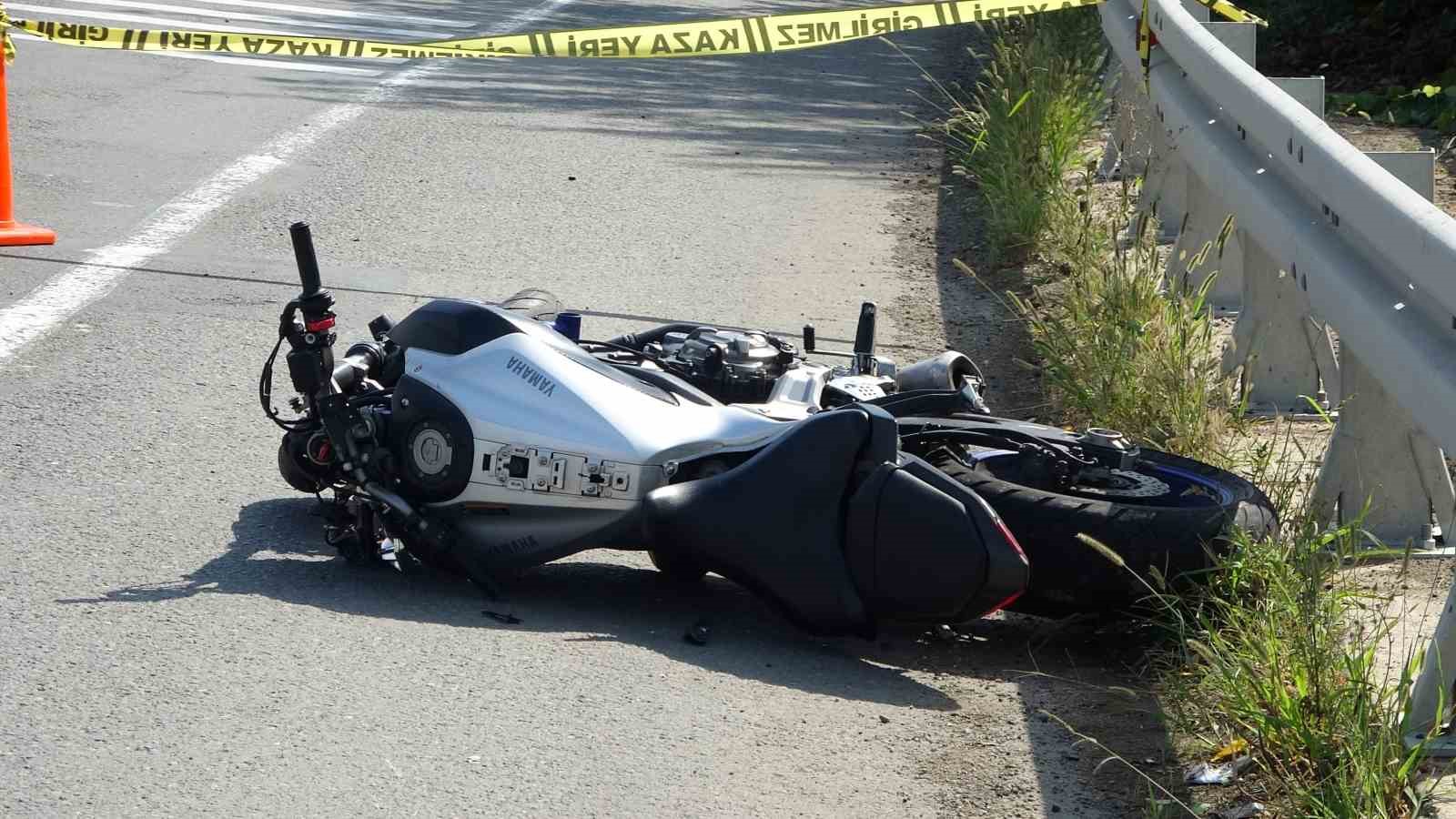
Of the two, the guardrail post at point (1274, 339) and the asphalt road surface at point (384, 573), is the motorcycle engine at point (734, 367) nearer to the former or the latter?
the asphalt road surface at point (384, 573)

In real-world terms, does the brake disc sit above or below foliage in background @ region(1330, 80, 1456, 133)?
below

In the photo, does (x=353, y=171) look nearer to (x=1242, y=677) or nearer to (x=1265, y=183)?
(x=1265, y=183)

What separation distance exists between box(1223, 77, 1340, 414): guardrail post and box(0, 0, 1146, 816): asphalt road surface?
1.50 m

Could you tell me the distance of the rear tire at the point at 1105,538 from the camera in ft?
15.6

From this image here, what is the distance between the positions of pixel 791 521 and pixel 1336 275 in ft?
5.17

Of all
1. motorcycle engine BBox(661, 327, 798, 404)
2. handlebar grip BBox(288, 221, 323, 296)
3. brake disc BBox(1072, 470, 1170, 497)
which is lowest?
brake disc BBox(1072, 470, 1170, 497)

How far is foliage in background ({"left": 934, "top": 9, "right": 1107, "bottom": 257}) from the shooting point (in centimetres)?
892

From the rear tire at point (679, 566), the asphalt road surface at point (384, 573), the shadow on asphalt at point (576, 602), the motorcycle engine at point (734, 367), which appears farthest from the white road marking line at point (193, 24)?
the rear tire at point (679, 566)

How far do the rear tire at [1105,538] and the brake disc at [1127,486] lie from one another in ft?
0.69

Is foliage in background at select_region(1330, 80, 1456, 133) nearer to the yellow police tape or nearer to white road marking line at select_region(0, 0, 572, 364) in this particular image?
the yellow police tape

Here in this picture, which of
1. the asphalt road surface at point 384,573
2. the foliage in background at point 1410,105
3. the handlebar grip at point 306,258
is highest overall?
the handlebar grip at point 306,258

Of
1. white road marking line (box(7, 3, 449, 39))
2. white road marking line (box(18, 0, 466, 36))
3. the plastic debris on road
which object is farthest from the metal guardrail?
white road marking line (box(18, 0, 466, 36))

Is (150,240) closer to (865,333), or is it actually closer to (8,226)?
(8,226)

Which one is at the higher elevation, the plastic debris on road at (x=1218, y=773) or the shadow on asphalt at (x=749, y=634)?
the plastic debris on road at (x=1218, y=773)
